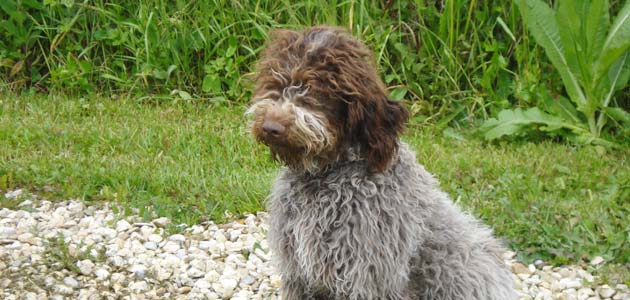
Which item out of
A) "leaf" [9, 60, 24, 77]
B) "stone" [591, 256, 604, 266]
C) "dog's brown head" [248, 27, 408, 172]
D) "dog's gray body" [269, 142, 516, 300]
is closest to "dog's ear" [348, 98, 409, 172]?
"dog's brown head" [248, 27, 408, 172]

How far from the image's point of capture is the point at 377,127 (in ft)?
12.5

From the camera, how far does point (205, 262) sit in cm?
540

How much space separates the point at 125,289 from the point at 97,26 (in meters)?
4.17

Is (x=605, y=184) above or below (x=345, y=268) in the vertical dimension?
below

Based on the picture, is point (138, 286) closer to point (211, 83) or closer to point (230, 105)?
point (230, 105)

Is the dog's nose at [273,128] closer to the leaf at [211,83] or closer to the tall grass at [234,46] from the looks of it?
the tall grass at [234,46]

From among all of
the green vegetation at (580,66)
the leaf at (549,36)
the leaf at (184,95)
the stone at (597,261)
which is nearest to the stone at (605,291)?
the stone at (597,261)

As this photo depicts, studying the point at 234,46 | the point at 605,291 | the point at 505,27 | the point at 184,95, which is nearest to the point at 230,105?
the point at 184,95

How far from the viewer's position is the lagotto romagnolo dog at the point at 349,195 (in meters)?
3.67

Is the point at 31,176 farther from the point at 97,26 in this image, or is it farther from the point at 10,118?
the point at 97,26

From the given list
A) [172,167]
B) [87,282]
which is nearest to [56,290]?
[87,282]

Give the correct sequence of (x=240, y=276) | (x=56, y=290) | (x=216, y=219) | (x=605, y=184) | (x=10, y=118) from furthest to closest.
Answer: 1. (x=10, y=118)
2. (x=605, y=184)
3. (x=216, y=219)
4. (x=240, y=276)
5. (x=56, y=290)

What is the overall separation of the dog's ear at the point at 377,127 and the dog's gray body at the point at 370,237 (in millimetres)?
120

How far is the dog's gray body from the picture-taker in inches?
156
